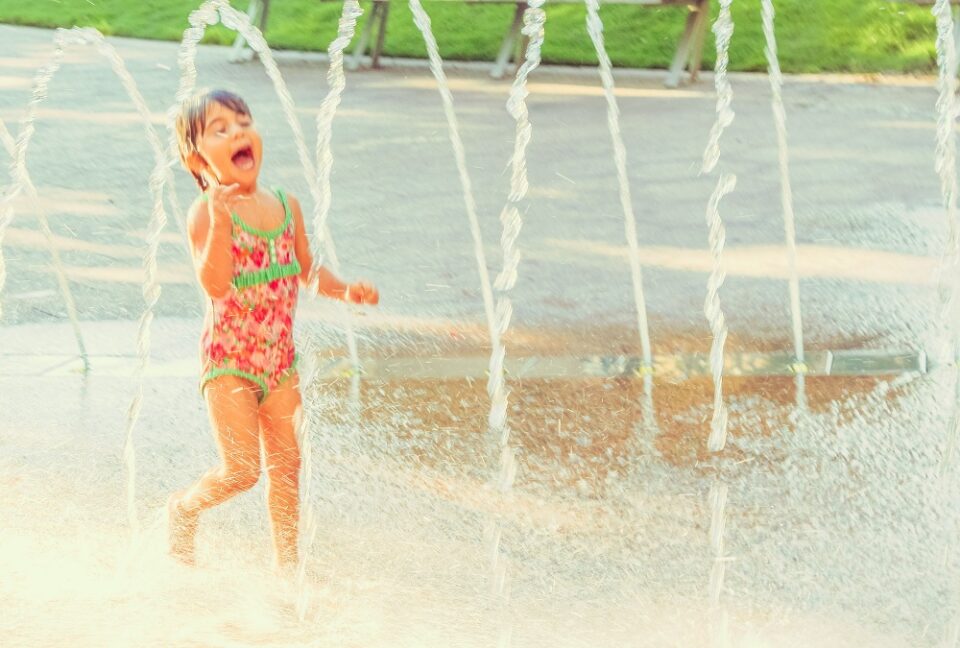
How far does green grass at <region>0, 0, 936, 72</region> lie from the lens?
32.1 feet

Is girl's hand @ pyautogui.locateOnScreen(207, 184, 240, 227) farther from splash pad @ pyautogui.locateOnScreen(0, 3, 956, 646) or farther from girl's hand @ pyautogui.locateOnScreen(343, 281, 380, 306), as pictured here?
splash pad @ pyautogui.locateOnScreen(0, 3, 956, 646)

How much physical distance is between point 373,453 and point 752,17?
792cm

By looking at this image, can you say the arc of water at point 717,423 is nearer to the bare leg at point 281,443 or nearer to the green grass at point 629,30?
the bare leg at point 281,443

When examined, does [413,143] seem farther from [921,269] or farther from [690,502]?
[690,502]

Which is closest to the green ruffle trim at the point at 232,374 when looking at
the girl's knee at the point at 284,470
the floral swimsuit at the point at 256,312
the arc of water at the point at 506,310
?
the floral swimsuit at the point at 256,312

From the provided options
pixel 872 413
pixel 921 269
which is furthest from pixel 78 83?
pixel 872 413

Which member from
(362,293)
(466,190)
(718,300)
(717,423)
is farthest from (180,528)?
(718,300)

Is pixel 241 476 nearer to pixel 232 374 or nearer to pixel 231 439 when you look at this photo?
pixel 231 439

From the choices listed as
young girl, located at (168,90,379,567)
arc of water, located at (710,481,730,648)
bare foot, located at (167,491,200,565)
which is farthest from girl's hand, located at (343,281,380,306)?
arc of water, located at (710,481,730,648)

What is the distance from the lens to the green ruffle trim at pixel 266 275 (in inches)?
101

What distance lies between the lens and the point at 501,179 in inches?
280

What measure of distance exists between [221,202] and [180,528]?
0.71 metres

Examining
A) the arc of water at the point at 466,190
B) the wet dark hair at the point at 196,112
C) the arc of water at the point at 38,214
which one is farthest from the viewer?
the arc of water at the point at 38,214

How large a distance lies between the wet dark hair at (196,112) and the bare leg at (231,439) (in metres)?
0.44
